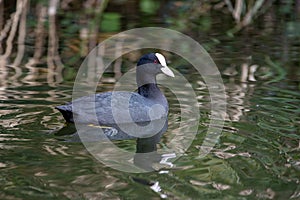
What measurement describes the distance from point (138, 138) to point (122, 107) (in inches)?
13.1

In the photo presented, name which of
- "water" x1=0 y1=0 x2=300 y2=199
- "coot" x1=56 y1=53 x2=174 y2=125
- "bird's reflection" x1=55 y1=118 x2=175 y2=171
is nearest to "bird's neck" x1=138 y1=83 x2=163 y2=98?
"coot" x1=56 y1=53 x2=174 y2=125

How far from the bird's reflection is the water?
0.07 meters

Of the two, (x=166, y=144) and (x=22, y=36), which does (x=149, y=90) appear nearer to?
(x=166, y=144)

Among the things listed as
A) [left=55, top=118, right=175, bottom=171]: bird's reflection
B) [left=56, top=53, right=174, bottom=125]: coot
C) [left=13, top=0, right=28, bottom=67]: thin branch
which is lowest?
[left=55, top=118, right=175, bottom=171]: bird's reflection

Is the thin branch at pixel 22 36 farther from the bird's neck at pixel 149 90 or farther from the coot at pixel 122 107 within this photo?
the coot at pixel 122 107

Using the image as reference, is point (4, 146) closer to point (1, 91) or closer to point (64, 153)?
point (64, 153)

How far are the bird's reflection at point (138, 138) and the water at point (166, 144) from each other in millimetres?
69

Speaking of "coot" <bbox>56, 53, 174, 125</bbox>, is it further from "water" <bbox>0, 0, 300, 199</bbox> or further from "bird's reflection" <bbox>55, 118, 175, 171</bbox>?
"water" <bbox>0, 0, 300, 199</bbox>

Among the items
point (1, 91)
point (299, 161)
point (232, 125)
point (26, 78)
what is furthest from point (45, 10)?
point (299, 161)

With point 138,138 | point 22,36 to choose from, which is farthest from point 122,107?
point 22,36

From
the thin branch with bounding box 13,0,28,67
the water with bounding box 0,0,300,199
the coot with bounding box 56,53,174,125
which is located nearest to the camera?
the water with bounding box 0,0,300,199

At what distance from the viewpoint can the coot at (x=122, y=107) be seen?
554 centimetres

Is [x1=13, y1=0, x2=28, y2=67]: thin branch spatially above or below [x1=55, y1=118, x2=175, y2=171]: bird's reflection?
above

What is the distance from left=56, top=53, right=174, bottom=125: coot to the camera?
554 centimetres
